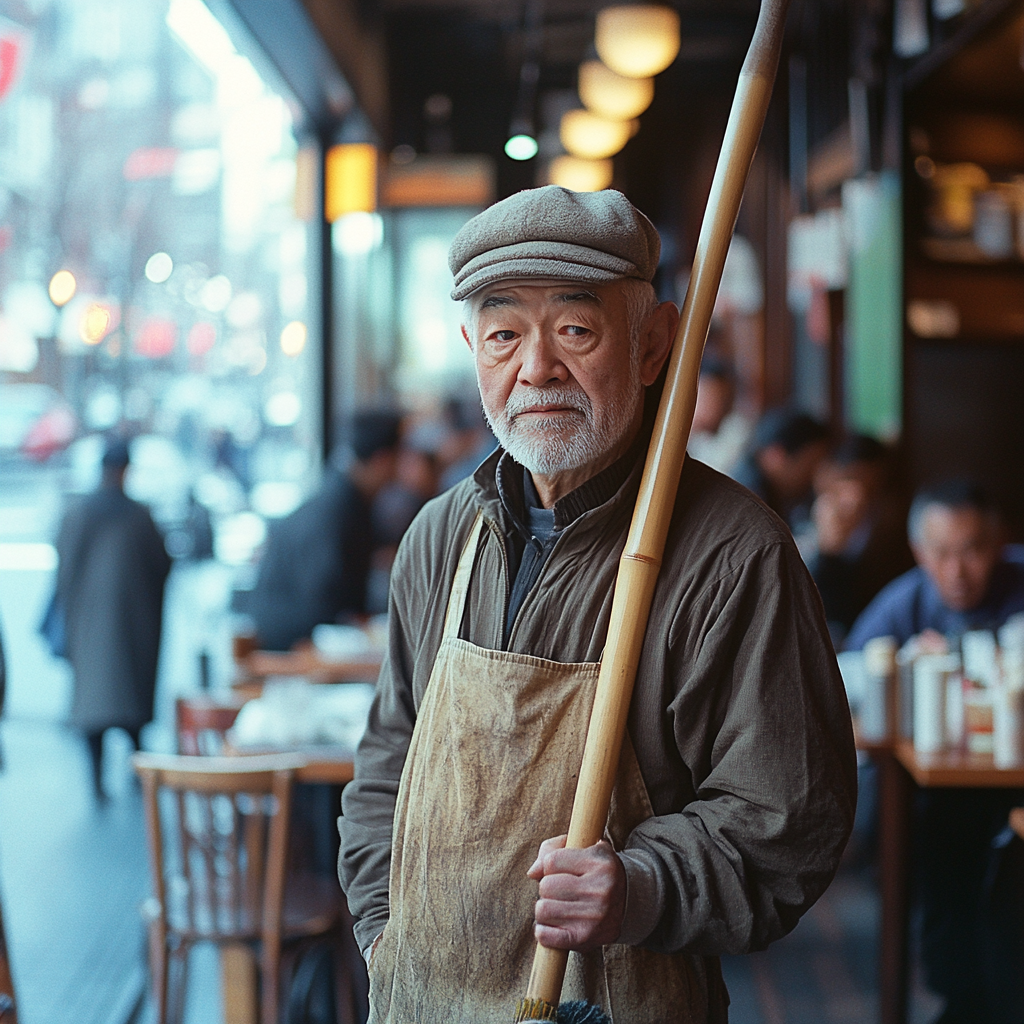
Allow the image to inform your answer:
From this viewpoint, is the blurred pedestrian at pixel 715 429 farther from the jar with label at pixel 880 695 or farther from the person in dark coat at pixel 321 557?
the jar with label at pixel 880 695

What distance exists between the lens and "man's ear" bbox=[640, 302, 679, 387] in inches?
54.7

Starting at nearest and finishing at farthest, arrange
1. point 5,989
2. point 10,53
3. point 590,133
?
point 5,989 < point 10,53 < point 590,133

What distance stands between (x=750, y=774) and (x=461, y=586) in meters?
0.43

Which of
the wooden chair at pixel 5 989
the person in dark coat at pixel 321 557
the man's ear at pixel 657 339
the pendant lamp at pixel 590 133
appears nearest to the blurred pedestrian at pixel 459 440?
the person in dark coat at pixel 321 557

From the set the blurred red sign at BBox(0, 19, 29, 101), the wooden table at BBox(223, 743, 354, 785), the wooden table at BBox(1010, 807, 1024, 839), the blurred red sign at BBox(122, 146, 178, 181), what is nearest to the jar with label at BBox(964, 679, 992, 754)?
the wooden table at BBox(1010, 807, 1024, 839)

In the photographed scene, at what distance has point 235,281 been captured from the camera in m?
6.84

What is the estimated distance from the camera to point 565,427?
1.34 metres

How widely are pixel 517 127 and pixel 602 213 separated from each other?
4.33 meters

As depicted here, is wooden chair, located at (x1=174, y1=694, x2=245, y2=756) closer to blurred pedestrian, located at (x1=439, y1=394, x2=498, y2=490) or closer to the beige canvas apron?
the beige canvas apron

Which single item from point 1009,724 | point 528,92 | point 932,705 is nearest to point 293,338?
point 528,92

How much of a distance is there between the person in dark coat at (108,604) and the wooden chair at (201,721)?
2.09 m

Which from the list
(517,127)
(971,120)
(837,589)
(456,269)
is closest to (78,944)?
(837,589)

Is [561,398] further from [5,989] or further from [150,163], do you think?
[150,163]

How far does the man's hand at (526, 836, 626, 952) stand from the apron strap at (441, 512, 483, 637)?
0.34 meters
